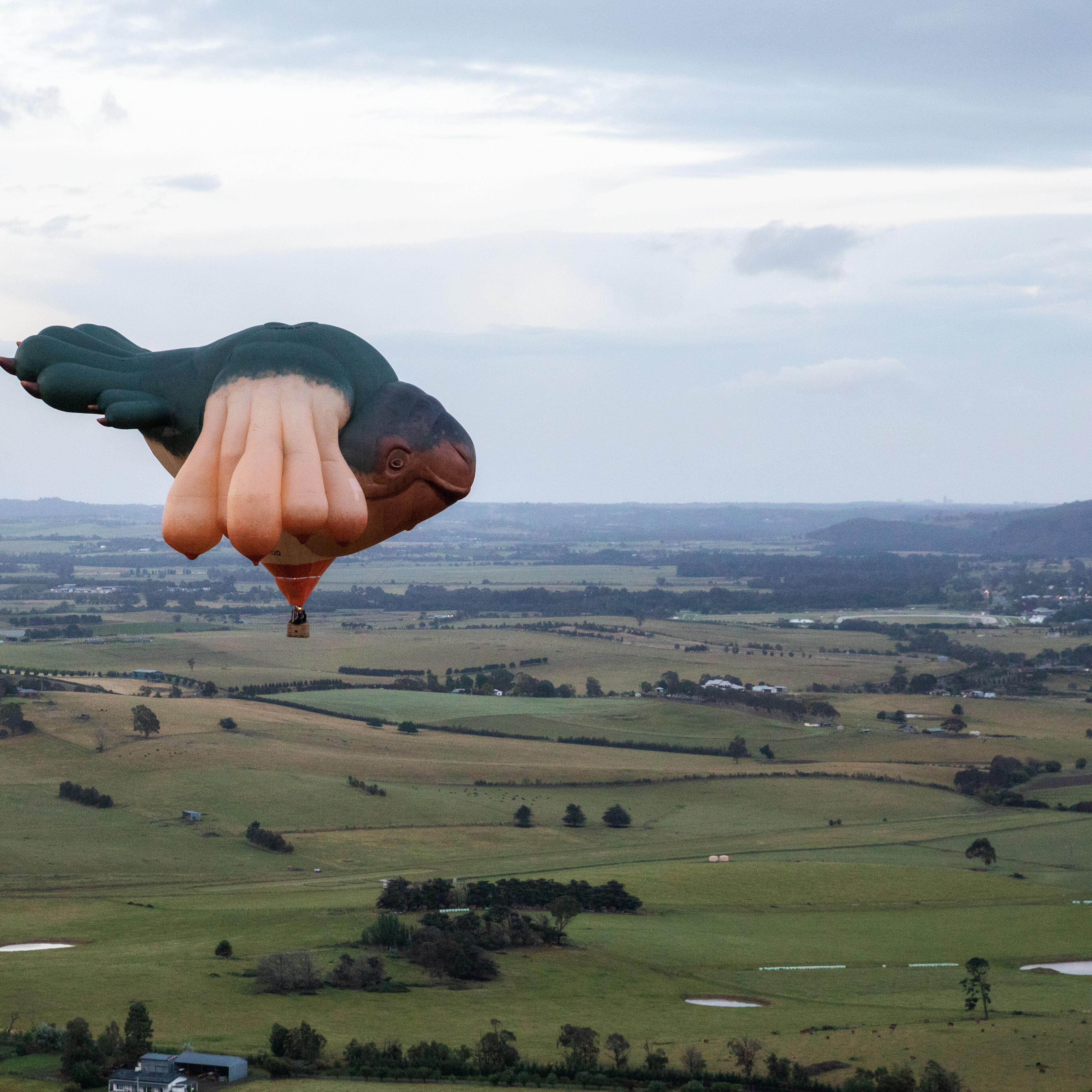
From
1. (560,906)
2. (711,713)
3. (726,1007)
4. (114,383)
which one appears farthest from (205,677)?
(114,383)

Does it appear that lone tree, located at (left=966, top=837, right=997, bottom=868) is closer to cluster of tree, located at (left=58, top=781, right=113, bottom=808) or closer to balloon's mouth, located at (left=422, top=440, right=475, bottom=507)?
cluster of tree, located at (left=58, top=781, right=113, bottom=808)

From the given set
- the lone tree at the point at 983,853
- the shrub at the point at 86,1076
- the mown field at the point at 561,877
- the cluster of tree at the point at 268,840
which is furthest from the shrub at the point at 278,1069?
the lone tree at the point at 983,853

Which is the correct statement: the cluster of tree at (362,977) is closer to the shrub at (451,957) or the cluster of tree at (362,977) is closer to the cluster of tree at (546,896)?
the shrub at (451,957)

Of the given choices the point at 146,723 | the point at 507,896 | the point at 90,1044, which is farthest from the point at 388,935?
the point at 146,723

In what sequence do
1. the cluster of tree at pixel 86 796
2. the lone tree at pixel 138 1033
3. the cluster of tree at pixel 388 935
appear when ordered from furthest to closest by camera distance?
the cluster of tree at pixel 86 796 → the cluster of tree at pixel 388 935 → the lone tree at pixel 138 1033

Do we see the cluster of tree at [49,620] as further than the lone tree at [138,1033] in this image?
Yes

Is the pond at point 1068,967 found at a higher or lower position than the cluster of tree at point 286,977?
lower

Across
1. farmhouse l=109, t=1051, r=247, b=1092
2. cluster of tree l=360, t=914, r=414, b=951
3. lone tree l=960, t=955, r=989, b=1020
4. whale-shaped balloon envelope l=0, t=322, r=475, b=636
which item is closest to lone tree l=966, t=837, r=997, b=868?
lone tree l=960, t=955, r=989, b=1020
